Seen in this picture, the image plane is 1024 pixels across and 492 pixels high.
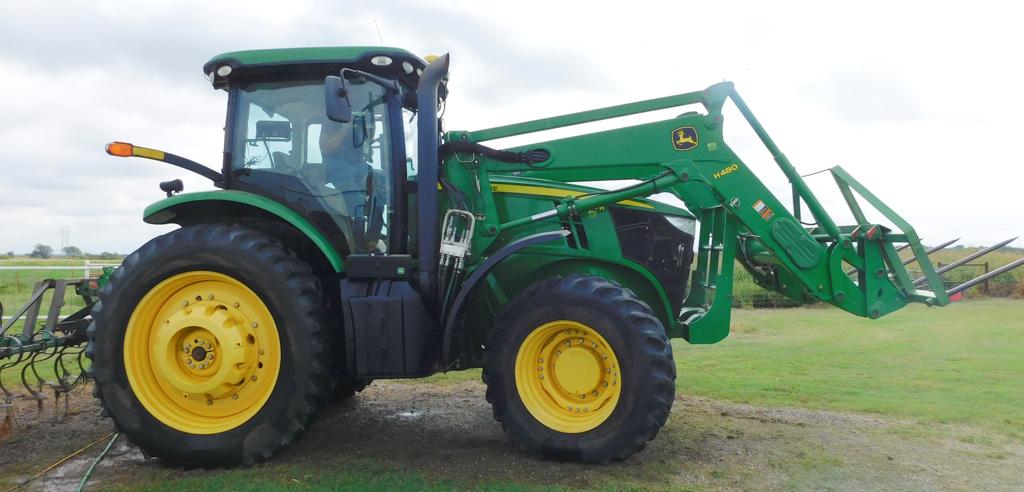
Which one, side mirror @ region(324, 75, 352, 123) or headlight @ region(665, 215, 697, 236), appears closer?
side mirror @ region(324, 75, 352, 123)

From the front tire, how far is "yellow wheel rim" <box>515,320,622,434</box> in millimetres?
1250

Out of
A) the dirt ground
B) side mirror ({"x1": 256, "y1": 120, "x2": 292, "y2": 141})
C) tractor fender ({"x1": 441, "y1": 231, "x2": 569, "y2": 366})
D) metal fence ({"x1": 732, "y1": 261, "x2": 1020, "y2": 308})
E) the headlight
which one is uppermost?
side mirror ({"x1": 256, "y1": 120, "x2": 292, "y2": 141})

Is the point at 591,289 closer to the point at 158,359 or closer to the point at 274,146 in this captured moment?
the point at 274,146

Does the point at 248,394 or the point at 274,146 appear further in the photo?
the point at 274,146

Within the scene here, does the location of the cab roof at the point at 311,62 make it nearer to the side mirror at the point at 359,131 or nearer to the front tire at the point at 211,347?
the side mirror at the point at 359,131

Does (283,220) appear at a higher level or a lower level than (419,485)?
higher

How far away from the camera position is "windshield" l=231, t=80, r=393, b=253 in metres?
4.65

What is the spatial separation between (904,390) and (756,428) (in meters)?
2.31

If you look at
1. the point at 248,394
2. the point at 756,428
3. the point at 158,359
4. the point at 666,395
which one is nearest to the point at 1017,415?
the point at 756,428

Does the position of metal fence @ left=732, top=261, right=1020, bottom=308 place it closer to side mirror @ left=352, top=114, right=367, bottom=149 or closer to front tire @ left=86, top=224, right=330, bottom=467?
side mirror @ left=352, top=114, right=367, bottom=149

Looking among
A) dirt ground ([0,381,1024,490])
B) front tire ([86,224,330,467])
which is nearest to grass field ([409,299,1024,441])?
dirt ground ([0,381,1024,490])

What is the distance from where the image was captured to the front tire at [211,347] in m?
4.19

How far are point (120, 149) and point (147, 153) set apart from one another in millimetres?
203

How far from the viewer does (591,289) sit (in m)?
4.20
